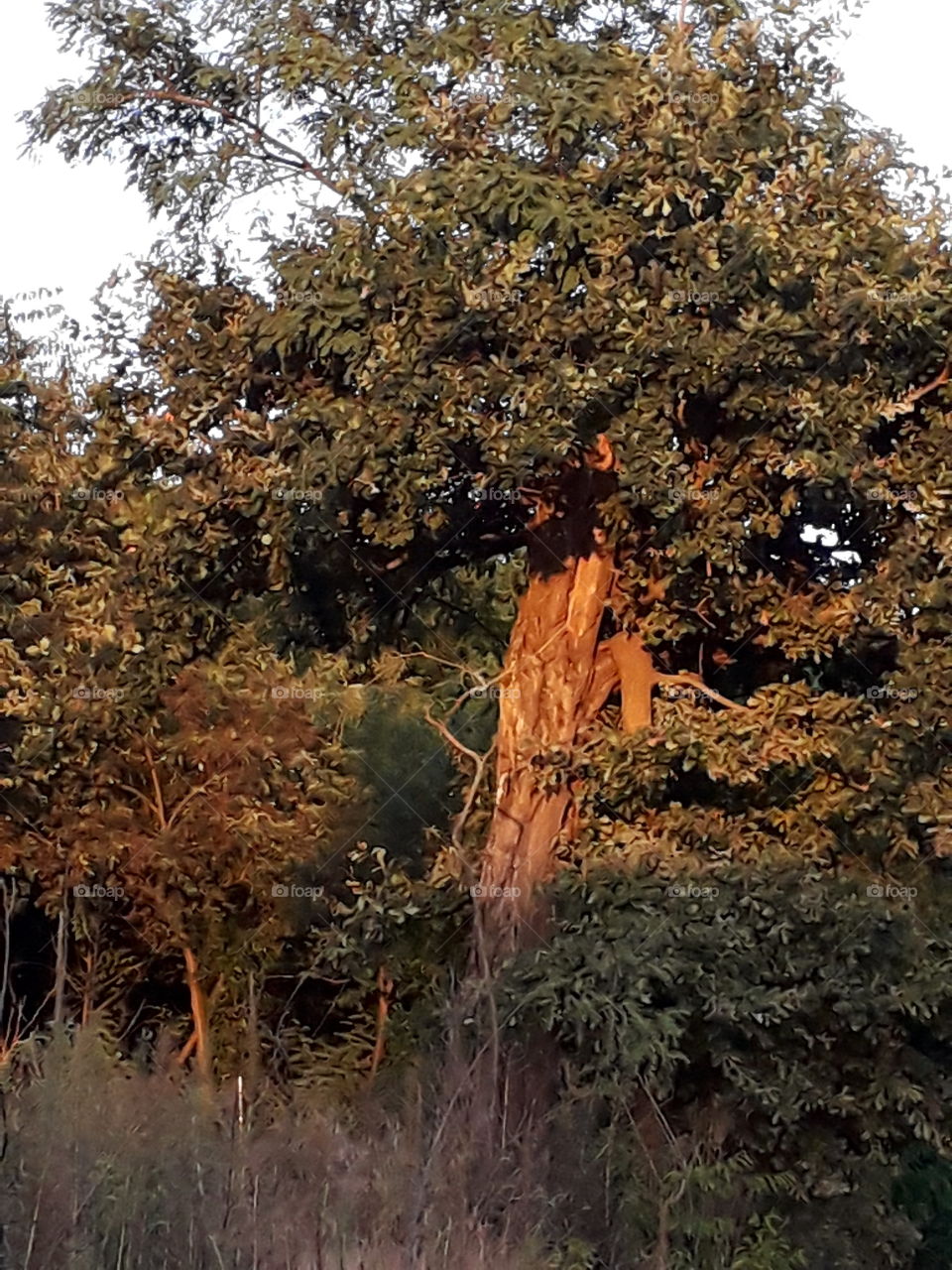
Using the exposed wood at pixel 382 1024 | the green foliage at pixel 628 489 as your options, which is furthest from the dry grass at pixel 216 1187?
the exposed wood at pixel 382 1024

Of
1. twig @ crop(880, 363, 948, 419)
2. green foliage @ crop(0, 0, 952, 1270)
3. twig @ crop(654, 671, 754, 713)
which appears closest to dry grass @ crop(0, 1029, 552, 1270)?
green foliage @ crop(0, 0, 952, 1270)

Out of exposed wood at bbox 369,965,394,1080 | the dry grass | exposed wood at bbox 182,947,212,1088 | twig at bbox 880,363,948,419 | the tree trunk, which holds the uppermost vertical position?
twig at bbox 880,363,948,419

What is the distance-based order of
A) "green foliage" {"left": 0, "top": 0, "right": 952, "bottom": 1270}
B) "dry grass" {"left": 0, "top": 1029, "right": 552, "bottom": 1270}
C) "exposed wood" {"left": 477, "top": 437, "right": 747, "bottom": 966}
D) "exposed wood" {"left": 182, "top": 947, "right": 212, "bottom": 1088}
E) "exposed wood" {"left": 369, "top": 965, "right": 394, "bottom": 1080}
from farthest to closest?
1. "exposed wood" {"left": 182, "top": 947, "right": 212, "bottom": 1088}
2. "exposed wood" {"left": 369, "top": 965, "right": 394, "bottom": 1080}
3. "exposed wood" {"left": 477, "top": 437, "right": 747, "bottom": 966}
4. "green foliage" {"left": 0, "top": 0, "right": 952, "bottom": 1270}
5. "dry grass" {"left": 0, "top": 1029, "right": 552, "bottom": 1270}

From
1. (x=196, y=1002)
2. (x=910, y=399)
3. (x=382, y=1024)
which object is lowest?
(x=196, y=1002)

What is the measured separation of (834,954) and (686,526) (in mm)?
2969

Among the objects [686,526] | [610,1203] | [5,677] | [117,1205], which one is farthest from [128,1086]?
[5,677]

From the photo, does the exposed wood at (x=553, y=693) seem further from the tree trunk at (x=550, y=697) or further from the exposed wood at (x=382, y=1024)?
the exposed wood at (x=382, y=1024)

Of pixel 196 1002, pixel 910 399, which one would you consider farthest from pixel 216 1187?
pixel 196 1002

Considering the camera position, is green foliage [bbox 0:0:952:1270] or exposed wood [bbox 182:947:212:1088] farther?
exposed wood [bbox 182:947:212:1088]

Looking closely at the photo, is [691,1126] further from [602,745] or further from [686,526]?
[686,526]

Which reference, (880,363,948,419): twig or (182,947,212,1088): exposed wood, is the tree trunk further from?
(182,947,212,1088): exposed wood

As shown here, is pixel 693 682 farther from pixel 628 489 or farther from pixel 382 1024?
pixel 382 1024

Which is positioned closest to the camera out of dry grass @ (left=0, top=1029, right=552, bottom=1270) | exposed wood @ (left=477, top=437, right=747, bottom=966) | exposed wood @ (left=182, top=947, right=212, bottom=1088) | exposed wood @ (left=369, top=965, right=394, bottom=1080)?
dry grass @ (left=0, top=1029, right=552, bottom=1270)

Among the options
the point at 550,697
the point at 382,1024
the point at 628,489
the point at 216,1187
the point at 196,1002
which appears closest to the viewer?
the point at 216,1187
